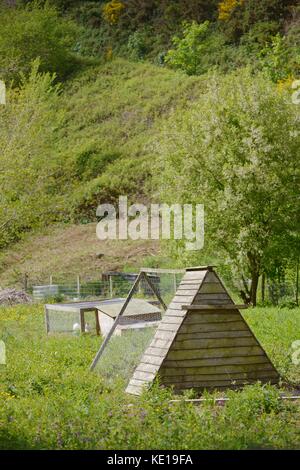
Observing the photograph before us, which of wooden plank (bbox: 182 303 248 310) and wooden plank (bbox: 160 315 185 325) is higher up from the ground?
wooden plank (bbox: 182 303 248 310)

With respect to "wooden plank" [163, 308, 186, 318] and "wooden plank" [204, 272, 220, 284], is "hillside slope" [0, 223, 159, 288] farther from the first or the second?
"wooden plank" [204, 272, 220, 284]

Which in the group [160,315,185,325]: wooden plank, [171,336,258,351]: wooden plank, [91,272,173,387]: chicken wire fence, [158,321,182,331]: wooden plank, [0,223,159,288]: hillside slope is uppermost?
[160,315,185,325]: wooden plank

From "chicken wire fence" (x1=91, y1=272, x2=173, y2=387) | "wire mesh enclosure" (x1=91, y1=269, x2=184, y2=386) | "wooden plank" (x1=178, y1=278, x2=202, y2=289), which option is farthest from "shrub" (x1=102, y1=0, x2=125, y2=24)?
"wooden plank" (x1=178, y1=278, x2=202, y2=289)

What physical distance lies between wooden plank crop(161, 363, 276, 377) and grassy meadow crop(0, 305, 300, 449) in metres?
0.51

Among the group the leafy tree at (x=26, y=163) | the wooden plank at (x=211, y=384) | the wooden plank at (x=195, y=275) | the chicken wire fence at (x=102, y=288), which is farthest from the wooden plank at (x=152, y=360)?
the chicken wire fence at (x=102, y=288)

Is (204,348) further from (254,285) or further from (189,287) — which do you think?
(254,285)

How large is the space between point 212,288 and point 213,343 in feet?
3.02

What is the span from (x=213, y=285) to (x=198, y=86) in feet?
129

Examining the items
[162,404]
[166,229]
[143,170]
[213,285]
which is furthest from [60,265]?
[162,404]

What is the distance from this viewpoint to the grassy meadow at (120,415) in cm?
843

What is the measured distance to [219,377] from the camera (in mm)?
12344

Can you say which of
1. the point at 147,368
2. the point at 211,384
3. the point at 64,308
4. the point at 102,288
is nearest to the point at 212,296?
the point at 211,384

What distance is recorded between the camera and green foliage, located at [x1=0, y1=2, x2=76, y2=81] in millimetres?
56594
